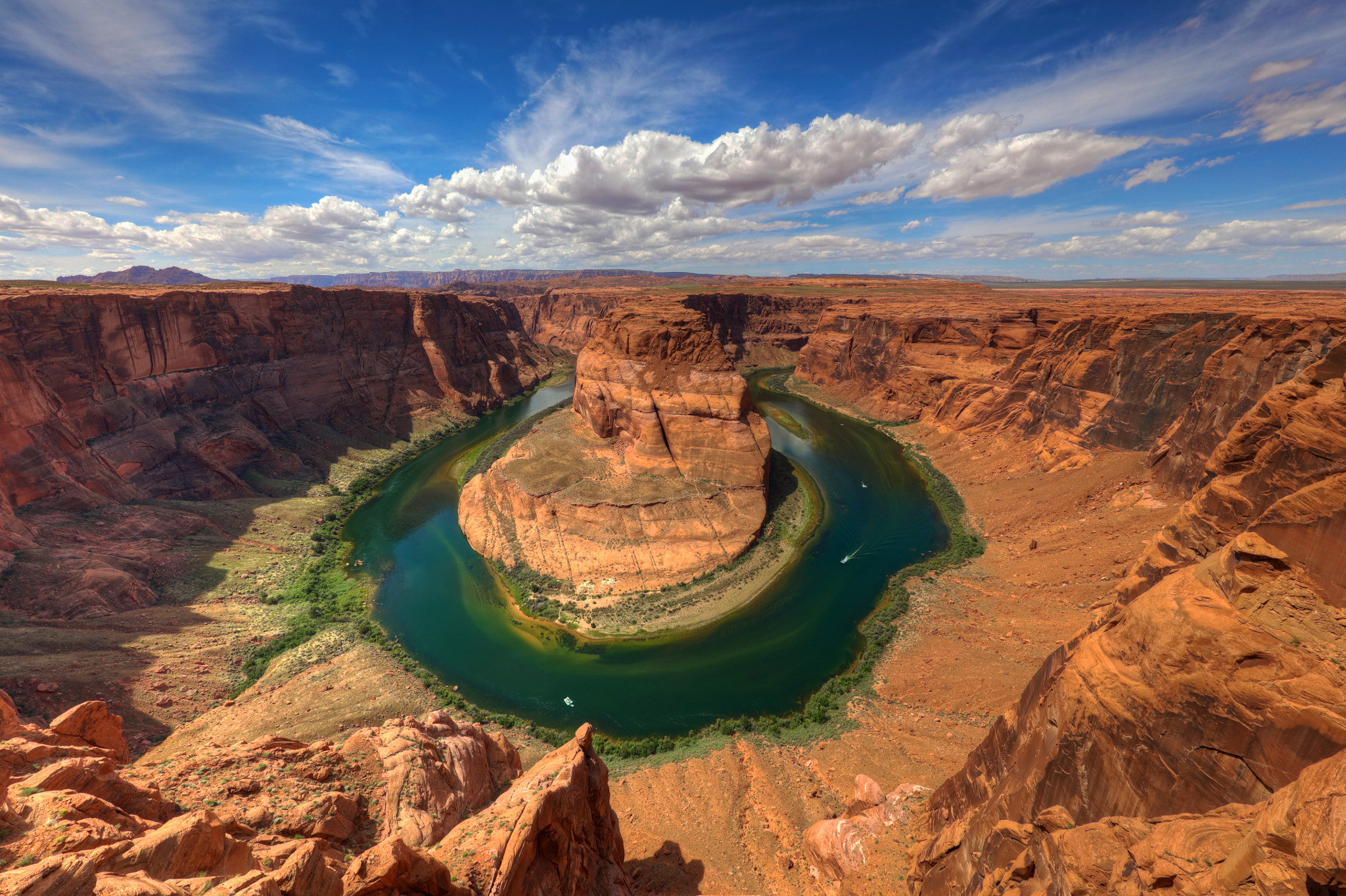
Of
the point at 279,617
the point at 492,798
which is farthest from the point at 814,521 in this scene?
the point at 279,617

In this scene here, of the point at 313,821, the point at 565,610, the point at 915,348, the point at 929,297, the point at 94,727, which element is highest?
the point at 929,297

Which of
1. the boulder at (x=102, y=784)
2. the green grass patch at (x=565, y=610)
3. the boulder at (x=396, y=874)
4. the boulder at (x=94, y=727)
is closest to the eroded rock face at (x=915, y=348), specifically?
the green grass patch at (x=565, y=610)

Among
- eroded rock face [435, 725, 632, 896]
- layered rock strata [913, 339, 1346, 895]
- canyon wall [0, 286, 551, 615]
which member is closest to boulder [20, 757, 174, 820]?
eroded rock face [435, 725, 632, 896]

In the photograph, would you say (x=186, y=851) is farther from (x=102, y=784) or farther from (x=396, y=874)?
(x=102, y=784)

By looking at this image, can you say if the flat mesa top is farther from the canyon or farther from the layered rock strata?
the layered rock strata

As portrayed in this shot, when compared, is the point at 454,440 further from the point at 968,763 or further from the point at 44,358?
the point at 968,763

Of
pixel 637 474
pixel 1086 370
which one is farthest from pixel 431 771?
→ pixel 1086 370
